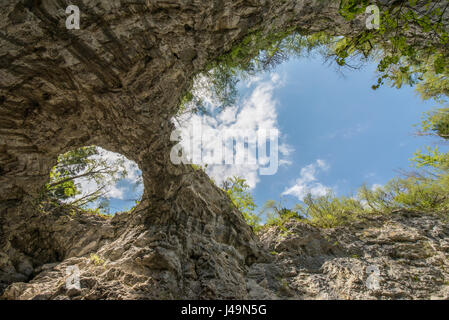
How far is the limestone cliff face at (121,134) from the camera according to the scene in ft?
10.4

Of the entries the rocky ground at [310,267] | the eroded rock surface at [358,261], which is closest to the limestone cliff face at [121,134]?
the rocky ground at [310,267]

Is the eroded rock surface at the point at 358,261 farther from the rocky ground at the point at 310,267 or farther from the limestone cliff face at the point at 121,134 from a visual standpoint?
the limestone cliff face at the point at 121,134

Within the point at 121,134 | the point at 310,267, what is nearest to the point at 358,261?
the point at 310,267

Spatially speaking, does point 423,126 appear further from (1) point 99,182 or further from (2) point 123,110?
(1) point 99,182

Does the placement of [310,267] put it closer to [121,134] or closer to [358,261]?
[358,261]

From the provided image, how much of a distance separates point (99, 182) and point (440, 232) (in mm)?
11054

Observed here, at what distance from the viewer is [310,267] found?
4184mm

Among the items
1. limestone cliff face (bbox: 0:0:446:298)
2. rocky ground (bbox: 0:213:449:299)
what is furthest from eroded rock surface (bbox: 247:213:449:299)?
limestone cliff face (bbox: 0:0:446:298)

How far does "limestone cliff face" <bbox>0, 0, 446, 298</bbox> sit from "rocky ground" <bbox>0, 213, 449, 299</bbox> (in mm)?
45

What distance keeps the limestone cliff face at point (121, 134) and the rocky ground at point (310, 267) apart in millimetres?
45

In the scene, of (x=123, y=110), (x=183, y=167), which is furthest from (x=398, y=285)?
(x=123, y=110)

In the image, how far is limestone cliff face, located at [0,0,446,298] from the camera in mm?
3176

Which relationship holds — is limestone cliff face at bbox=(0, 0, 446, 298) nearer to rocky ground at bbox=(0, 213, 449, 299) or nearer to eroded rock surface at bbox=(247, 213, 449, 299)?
rocky ground at bbox=(0, 213, 449, 299)

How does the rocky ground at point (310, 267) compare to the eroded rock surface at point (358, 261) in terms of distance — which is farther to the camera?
the eroded rock surface at point (358, 261)
